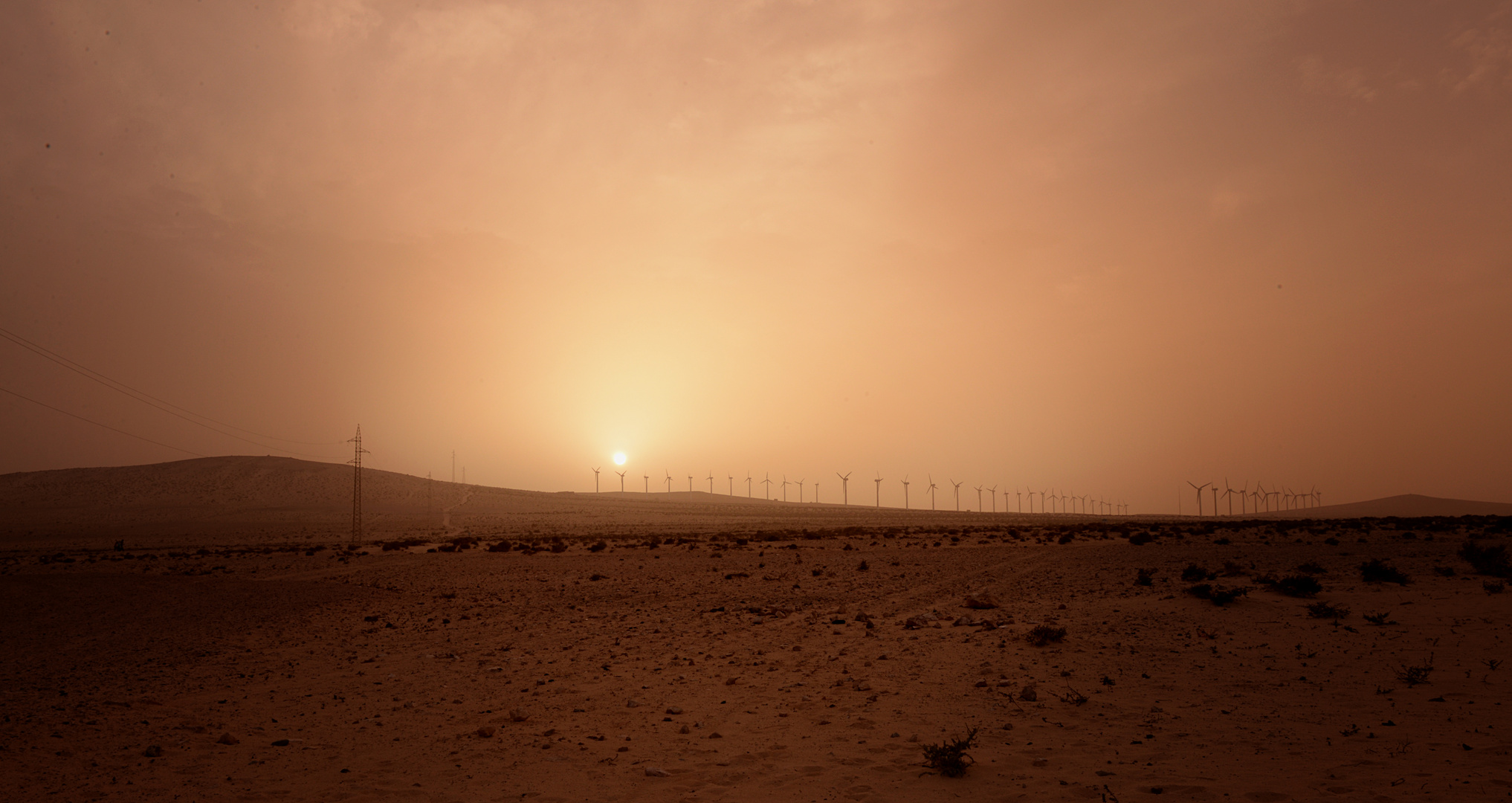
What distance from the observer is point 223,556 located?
155ft

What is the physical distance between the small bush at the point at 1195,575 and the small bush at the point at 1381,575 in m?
3.48

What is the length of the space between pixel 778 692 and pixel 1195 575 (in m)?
15.6

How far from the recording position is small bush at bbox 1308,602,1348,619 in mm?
15344

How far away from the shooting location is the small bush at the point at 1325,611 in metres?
15.3

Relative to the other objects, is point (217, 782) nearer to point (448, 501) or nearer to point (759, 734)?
point (759, 734)

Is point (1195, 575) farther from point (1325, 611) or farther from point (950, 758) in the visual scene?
point (950, 758)

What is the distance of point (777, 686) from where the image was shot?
12.9 metres

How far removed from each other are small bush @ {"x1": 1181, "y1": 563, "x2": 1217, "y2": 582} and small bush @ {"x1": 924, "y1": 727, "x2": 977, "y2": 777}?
51.9 feet

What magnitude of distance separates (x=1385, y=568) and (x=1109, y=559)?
34.1 feet

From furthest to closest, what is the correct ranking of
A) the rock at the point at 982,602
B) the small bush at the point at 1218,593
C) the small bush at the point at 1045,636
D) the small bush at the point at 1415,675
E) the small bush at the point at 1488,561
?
the small bush at the point at 1488,561 → the rock at the point at 982,602 → the small bush at the point at 1218,593 → the small bush at the point at 1045,636 → the small bush at the point at 1415,675

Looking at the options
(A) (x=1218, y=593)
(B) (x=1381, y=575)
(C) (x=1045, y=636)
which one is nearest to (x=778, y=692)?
(C) (x=1045, y=636)

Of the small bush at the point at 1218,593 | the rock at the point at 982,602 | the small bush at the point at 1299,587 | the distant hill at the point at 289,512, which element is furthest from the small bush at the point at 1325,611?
the distant hill at the point at 289,512

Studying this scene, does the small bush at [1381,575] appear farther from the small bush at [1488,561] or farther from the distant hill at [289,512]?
the distant hill at [289,512]

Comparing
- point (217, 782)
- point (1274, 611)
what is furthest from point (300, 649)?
point (1274, 611)
